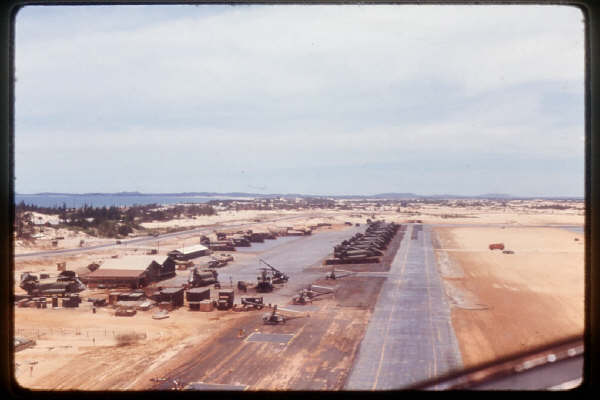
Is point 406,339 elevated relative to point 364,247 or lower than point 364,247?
lower

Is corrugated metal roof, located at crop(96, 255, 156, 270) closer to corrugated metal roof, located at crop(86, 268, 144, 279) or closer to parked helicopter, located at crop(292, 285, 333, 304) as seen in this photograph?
corrugated metal roof, located at crop(86, 268, 144, 279)

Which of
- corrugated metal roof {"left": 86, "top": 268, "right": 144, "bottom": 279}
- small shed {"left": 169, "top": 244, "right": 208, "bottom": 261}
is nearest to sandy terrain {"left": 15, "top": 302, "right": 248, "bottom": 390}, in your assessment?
corrugated metal roof {"left": 86, "top": 268, "right": 144, "bottom": 279}

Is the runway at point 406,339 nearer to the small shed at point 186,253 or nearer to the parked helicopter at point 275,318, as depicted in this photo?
the parked helicopter at point 275,318

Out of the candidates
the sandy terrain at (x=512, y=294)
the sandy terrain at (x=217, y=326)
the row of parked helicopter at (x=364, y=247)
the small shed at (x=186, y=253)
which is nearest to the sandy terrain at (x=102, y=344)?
the sandy terrain at (x=217, y=326)

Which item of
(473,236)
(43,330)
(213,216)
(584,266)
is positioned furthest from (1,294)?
(213,216)

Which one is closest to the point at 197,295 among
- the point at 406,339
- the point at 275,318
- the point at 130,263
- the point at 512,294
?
the point at 275,318

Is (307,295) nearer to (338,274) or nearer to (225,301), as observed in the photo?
(225,301)

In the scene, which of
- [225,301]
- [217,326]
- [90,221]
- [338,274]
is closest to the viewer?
[217,326]

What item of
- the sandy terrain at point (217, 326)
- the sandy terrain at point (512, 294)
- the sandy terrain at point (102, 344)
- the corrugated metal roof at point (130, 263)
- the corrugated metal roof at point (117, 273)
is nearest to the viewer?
the sandy terrain at point (102, 344)

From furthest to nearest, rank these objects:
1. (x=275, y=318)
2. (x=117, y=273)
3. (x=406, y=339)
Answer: (x=117, y=273), (x=275, y=318), (x=406, y=339)
